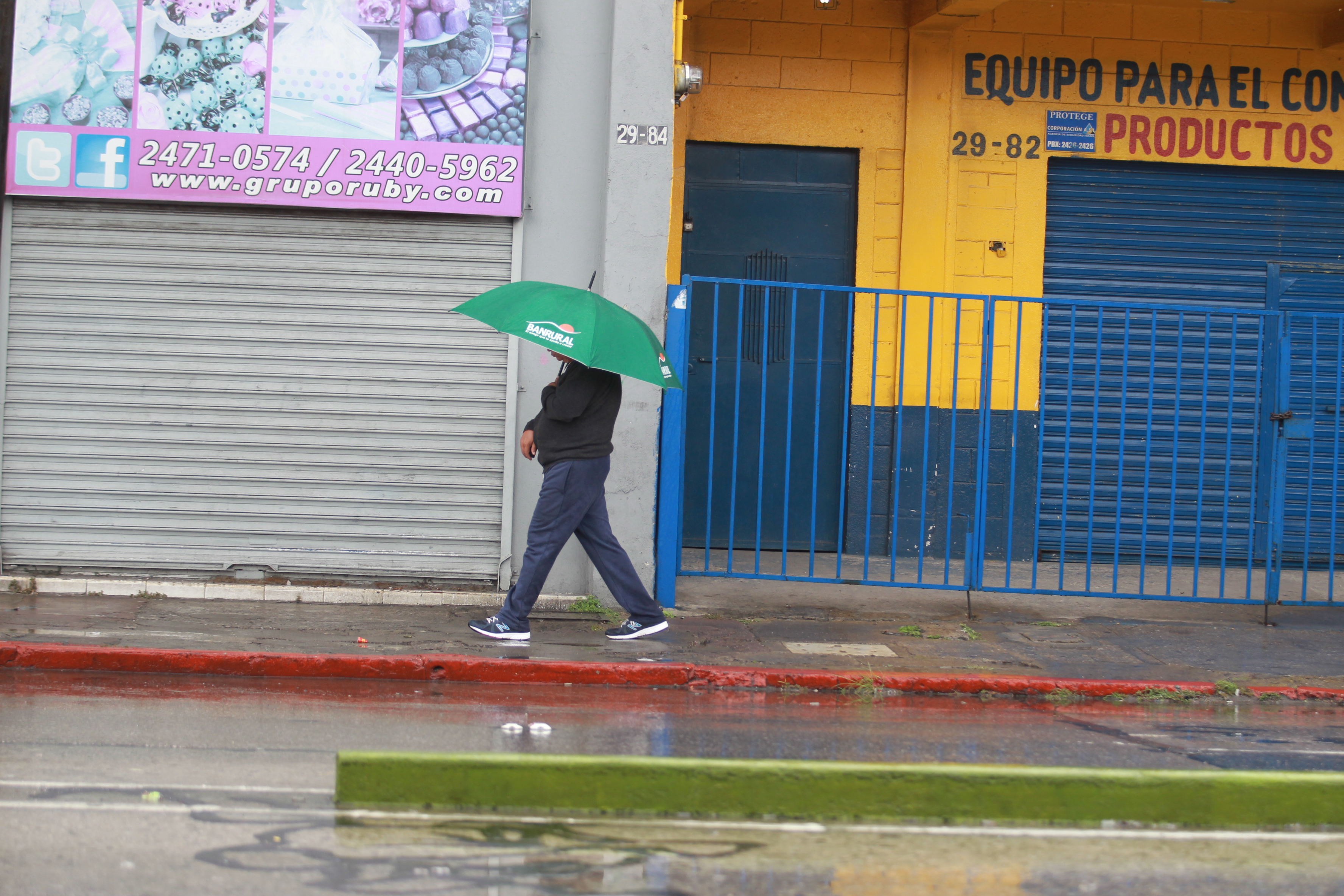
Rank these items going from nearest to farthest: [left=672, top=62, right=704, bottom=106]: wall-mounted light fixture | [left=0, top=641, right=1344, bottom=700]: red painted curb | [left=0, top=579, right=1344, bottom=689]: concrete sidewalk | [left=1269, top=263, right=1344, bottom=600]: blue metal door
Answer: [left=0, top=641, right=1344, bottom=700]: red painted curb < [left=0, top=579, right=1344, bottom=689]: concrete sidewalk < [left=672, top=62, right=704, bottom=106]: wall-mounted light fixture < [left=1269, top=263, right=1344, bottom=600]: blue metal door

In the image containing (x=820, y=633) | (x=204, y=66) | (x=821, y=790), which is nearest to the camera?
(x=821, y=790)

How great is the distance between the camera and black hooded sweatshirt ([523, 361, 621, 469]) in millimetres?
7637

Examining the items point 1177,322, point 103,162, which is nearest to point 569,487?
→ point 103,162

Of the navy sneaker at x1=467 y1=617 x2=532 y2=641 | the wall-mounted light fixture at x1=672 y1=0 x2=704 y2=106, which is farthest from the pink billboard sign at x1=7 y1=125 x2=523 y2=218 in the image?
the navy sneaker at x1=467 y1=617 x2=532 y2=641

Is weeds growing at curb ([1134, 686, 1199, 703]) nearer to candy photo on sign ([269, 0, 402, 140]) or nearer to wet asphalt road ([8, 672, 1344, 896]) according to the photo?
wet asphalt road ([8, 672, 1344, 896])

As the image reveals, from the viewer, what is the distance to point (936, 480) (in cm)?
1144

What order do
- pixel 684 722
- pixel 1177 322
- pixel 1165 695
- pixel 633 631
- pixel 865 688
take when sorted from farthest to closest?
1. pixel 1177 322
2. pixel 633 631
3. pixel 1165 695
4. pixel 865 688
5. pixel 684 722

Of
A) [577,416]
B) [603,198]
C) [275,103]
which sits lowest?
[577,416]

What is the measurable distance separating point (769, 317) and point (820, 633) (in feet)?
12.6

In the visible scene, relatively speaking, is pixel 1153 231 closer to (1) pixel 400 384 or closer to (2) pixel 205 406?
(1) pixel 400 384

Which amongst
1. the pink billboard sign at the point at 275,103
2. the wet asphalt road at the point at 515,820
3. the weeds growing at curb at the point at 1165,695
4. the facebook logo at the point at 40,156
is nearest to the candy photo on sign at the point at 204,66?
the pink billboard sign at the point at 275,103

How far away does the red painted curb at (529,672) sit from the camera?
693 centimetres

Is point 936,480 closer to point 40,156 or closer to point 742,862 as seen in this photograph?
point 40,156

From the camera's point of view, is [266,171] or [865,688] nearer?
[865,688]
